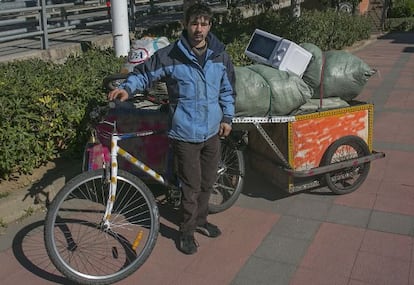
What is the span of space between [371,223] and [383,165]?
1.37 m

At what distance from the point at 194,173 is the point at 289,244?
90 cm

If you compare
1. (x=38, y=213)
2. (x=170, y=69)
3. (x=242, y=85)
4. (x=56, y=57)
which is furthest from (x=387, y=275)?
(x=56, y=57)

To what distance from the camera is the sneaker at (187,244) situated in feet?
11.4

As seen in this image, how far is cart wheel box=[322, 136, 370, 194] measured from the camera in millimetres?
4086

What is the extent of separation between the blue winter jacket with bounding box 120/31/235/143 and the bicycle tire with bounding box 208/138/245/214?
2.44 feet

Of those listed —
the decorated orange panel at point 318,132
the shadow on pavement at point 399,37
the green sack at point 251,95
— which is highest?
the green sack at point 251,95

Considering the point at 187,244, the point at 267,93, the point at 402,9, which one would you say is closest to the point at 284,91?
the point at 267,93

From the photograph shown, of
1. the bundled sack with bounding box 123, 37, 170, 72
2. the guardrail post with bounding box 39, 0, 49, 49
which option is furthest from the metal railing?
the bundled sack with bounding box 123, 37, 170, 72

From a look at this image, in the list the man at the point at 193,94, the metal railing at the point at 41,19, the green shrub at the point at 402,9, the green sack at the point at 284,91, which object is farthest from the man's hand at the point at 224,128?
the green shrub at the point at 402,9

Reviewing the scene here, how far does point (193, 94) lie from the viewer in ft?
10.4

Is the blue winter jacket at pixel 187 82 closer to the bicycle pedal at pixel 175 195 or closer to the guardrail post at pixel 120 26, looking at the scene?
the bicycle pedal at pixel 175 195

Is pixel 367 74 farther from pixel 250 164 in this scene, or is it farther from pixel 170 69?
pixel 170 69

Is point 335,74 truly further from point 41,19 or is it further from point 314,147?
point 41,19

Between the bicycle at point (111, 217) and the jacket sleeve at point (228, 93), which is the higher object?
the jacket sleeve at point (228, 93)
